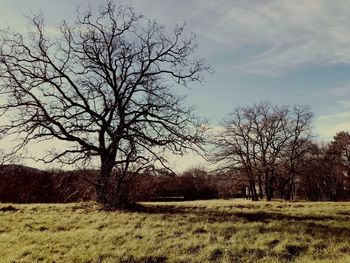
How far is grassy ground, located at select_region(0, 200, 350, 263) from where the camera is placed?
9.34 metres

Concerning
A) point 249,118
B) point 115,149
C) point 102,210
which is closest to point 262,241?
point 102,210

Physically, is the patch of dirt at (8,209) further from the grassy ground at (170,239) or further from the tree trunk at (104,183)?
the tree trunk at (104,183)

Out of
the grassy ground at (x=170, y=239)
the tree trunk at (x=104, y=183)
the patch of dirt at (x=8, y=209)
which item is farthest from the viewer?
the tree trunk at (x=104, y=183)

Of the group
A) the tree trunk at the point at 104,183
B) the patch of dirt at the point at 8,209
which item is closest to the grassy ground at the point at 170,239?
the patch of dirt at the point at 8,209

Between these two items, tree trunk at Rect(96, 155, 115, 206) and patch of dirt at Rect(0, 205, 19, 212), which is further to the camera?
tree trunk at Rect(96, 155, 115, 206)

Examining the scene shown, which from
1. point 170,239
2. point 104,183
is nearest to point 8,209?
point 104,183

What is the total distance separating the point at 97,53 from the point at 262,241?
16.0 m

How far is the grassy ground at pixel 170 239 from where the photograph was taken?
9344mm

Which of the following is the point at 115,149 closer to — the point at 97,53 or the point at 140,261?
the point at 97,53

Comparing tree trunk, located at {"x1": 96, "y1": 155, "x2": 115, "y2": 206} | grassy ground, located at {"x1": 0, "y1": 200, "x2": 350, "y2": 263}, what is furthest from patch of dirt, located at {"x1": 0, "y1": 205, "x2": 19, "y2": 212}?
tree trunk, located at {"x1": 96, "y1": 155, "x2": 115, "y2": 206}

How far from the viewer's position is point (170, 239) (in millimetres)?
11094

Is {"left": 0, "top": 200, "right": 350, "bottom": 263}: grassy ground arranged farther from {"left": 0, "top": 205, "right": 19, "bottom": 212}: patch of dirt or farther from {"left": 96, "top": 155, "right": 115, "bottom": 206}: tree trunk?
{"left": 96, "top": 155, "right": 115, "bottom": 206}: tree trunk

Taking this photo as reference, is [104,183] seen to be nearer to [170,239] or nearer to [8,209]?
[8,209]

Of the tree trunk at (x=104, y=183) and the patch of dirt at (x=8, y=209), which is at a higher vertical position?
the tree trunk at (x=104, y=183)
